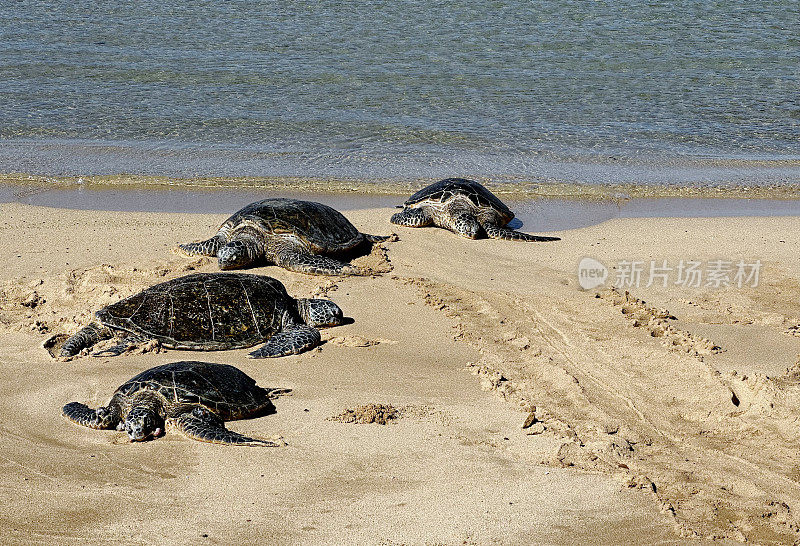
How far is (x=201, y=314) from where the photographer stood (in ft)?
20.3

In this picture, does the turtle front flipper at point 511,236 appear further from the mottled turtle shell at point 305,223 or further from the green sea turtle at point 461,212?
the mottled turtle shell at point 305,223

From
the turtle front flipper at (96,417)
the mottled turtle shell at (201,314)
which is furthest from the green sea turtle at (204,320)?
the turtle front flipper at (96,417)

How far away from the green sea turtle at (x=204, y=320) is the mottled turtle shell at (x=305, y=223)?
67.7 inches

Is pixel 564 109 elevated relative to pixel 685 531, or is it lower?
elevated

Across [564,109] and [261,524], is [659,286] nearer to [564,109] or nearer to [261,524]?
[261,524]

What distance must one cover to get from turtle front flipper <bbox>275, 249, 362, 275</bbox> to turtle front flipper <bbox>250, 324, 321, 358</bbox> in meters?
1.45

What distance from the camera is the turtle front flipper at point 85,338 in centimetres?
601

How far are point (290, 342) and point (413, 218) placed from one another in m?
3.91

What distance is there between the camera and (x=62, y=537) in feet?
13.4

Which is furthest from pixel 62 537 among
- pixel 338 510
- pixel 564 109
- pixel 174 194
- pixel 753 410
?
pixel 564 109

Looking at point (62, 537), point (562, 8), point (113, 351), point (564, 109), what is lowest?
point (62, 537)

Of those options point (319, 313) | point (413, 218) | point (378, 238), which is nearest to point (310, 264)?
point (319, 313)

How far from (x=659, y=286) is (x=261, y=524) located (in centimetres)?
505
